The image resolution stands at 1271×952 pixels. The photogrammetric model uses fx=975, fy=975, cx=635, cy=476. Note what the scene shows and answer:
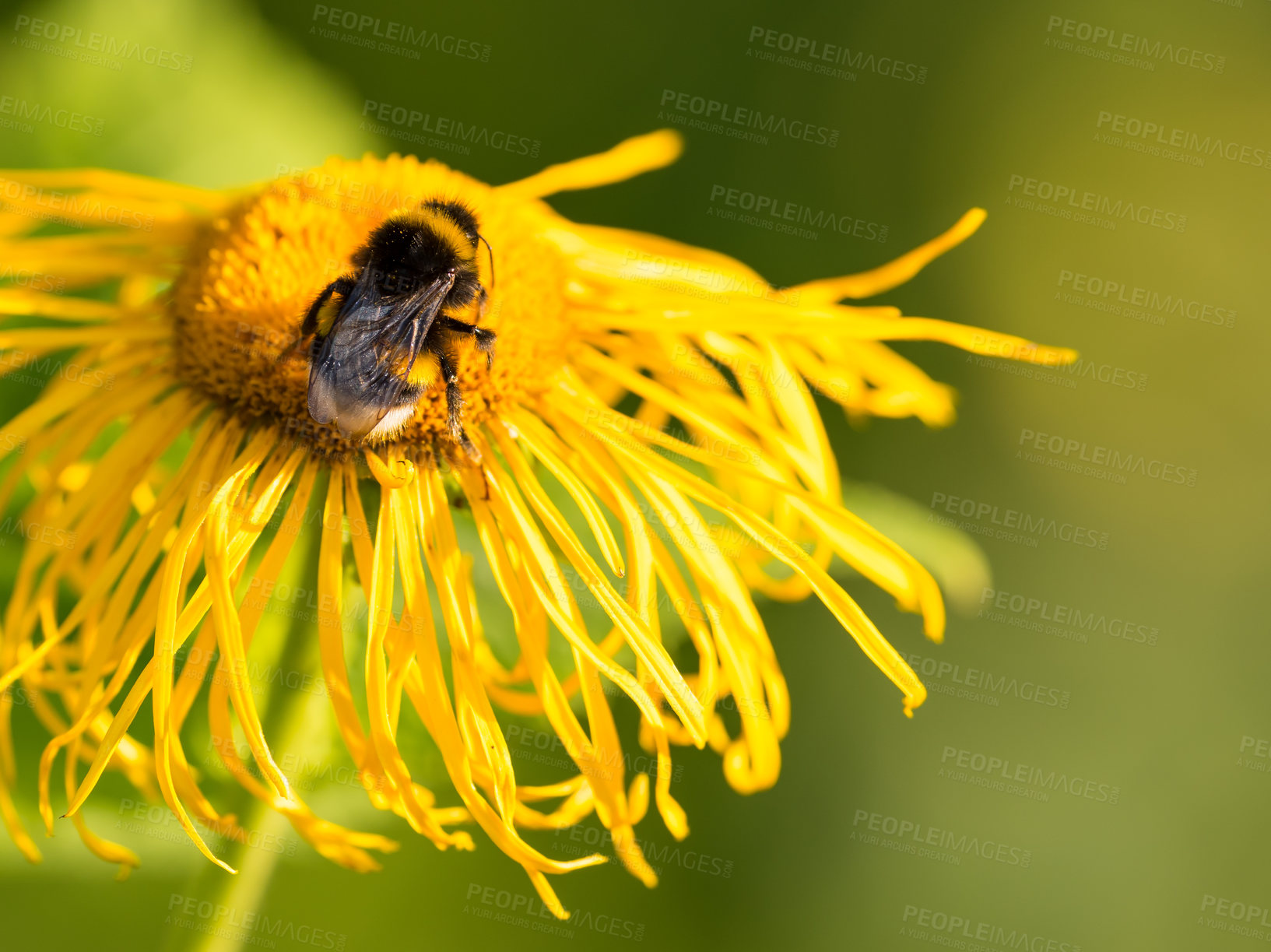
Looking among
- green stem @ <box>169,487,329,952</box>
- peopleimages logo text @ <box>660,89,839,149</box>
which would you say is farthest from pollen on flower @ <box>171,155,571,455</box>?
peopleimages logo text @ <box>660,89,839,149</box>

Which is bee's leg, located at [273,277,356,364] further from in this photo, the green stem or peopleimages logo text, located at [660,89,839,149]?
peopleimages logo text, located at [660,89,839,149]

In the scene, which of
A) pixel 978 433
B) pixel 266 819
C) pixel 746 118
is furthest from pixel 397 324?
pixel 978 433

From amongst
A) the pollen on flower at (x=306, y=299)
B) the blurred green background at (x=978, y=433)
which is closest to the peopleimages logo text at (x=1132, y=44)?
the blurred green background at (x=978, y=433)

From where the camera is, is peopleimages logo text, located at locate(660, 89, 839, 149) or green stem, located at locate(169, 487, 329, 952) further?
peopleimages logo text, located at locate(660, 89, 839, 149)

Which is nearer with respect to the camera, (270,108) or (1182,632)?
(270,108)

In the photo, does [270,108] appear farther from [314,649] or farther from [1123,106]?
[1123,106]

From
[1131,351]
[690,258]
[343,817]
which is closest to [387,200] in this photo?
[690,258]
